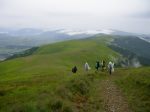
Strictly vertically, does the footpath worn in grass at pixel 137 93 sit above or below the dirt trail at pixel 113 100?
above

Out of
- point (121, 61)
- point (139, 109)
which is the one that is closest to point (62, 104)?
point (139, 109)

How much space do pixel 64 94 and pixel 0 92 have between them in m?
7.04

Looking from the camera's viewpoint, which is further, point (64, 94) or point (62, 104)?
point (64, 94)

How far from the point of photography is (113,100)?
2950cm

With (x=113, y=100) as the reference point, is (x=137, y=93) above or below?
above

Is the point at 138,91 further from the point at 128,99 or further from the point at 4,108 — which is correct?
the point at 4,108

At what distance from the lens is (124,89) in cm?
3550

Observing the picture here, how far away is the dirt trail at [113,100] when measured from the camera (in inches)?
1018

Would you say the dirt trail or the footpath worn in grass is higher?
the footpath worn in grass

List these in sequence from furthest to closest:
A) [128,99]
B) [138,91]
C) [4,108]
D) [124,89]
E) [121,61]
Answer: [121,61] < [124,89] < [138,91] < [128,99] < [4,108]

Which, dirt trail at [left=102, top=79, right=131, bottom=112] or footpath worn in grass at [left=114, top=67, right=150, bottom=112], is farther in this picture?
footpath worn in grass at [left=114, top=67, right=150, bottom=112]

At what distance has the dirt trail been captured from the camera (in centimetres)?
2586

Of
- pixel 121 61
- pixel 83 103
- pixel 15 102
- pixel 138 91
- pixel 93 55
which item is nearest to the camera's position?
pixel 15 102

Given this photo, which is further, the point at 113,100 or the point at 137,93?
the point at 137,93
